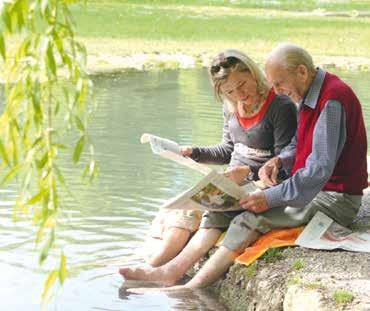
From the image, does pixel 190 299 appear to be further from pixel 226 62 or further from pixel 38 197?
pixel 38 197

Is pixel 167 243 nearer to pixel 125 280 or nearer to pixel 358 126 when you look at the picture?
pixel 125 280

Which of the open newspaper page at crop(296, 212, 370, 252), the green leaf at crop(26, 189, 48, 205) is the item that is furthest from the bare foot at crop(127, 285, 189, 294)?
the green leaf at crop(26, 189, 48, 205)

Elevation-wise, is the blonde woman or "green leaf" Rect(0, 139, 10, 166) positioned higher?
"green leaf" Rect(0, 139, 10, 166)

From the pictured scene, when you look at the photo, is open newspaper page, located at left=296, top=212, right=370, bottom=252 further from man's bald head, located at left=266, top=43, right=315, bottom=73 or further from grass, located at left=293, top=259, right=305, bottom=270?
man's bald head, located at left=266, top=43, right=315, bottom=73

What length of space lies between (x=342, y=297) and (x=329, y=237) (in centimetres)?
79

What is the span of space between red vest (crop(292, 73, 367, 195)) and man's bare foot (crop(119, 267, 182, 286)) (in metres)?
0.84

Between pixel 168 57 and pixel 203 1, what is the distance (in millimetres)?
16740

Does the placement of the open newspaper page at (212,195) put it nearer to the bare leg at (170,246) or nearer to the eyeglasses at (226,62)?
the bare leg at (170,246)

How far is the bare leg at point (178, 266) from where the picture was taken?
571 centimetres

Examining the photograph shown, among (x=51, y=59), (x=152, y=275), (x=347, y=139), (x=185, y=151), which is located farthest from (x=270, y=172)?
(x=51, y=59)

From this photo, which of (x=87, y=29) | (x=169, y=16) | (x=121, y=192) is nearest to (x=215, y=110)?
(x=121, y=192)

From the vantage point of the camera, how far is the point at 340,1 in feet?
120

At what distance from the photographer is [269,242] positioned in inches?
219

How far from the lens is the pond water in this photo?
5719mm
